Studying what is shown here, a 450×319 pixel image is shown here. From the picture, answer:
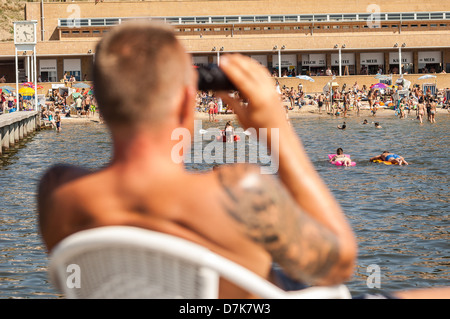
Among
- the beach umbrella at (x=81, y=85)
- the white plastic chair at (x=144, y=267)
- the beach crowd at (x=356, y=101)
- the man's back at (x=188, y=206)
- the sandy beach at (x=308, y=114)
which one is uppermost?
the beach umbrella at (x=81, y=85)

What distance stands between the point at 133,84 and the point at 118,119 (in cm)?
11

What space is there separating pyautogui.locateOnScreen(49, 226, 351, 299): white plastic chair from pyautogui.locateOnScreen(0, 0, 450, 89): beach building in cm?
6597

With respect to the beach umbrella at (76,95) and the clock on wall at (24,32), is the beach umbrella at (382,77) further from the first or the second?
the clock on wall at (24,32)

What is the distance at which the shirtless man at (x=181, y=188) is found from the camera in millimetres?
1955

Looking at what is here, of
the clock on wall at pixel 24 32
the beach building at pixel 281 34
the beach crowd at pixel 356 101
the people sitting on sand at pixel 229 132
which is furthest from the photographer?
the beach building at pixel 281 34

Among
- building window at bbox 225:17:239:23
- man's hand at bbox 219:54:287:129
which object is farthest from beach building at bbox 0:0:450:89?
man's hand at bbox 219:54:287:129

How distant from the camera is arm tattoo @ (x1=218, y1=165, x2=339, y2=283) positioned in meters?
1.97

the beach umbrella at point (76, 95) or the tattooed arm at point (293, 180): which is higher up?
the beach umbrella at point (76, 95)

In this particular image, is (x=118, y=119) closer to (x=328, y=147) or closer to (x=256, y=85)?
(x=256, y=85)

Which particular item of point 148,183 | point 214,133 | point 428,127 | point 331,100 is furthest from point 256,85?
point 331,100

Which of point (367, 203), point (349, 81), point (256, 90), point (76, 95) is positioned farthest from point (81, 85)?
point (256, 90)

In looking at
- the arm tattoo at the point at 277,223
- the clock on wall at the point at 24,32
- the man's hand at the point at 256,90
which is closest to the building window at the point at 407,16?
the clock on wall at the point at 24,32

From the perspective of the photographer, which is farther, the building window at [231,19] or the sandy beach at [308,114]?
the building window at [231,19]

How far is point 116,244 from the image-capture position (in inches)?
77.3
